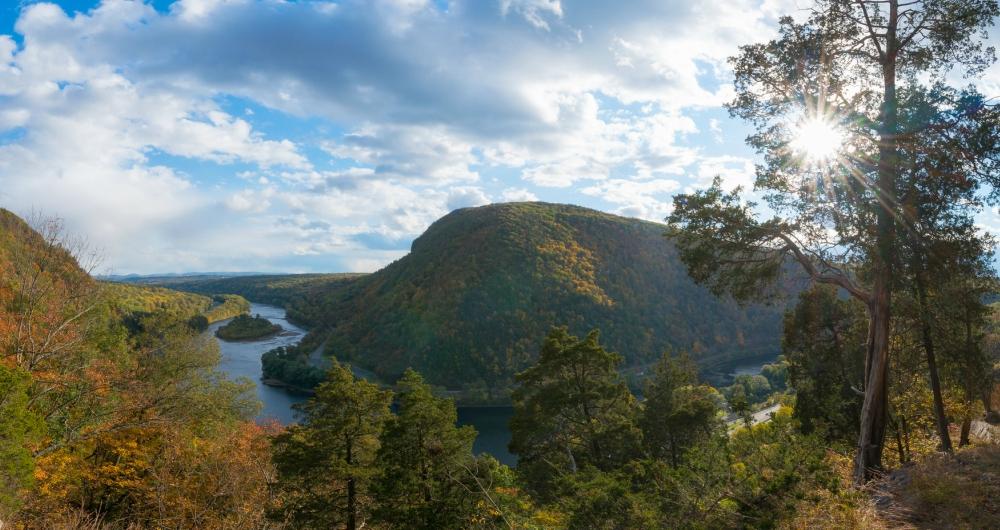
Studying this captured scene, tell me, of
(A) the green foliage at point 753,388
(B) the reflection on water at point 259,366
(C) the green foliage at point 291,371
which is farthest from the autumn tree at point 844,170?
(C) the green foliage at point 291,371

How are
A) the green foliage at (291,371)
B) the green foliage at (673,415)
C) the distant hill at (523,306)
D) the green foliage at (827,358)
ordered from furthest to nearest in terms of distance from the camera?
the distant hill at (523,306)
the green foliage at (291,371)
the green foliage at (673,415)
the green foliage at (827,358)

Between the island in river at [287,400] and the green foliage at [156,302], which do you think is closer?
the island in river at [287,400]

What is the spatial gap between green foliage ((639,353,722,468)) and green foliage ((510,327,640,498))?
5.72m

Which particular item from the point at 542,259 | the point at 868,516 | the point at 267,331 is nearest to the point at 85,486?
the point at 868,516

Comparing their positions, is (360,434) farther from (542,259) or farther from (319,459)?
(542,259)

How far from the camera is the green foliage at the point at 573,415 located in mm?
18984

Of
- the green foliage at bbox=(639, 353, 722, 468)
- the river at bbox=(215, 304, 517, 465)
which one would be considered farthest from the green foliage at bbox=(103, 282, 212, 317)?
the green foliage at bbox=(639, 353, 722, 468)

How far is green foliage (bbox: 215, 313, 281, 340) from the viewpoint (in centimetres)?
11846

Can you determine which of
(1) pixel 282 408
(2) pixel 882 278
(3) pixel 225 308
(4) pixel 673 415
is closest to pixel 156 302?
(3) pixel 225 308

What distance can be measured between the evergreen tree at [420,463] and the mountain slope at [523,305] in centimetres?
6590

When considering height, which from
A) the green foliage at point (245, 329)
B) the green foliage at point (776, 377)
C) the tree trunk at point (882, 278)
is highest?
the tree trunk at point (882, 278)

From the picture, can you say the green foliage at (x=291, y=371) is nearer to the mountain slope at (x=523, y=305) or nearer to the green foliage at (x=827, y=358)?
the mountain slope at (x=523, y=305)

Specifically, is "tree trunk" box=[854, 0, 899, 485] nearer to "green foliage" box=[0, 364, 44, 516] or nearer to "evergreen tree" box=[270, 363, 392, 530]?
"evergreen tree" box=[270, 363, 392, 530]

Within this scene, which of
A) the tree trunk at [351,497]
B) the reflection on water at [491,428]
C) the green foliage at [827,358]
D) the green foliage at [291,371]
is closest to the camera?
the tree trunk at [351,497]
